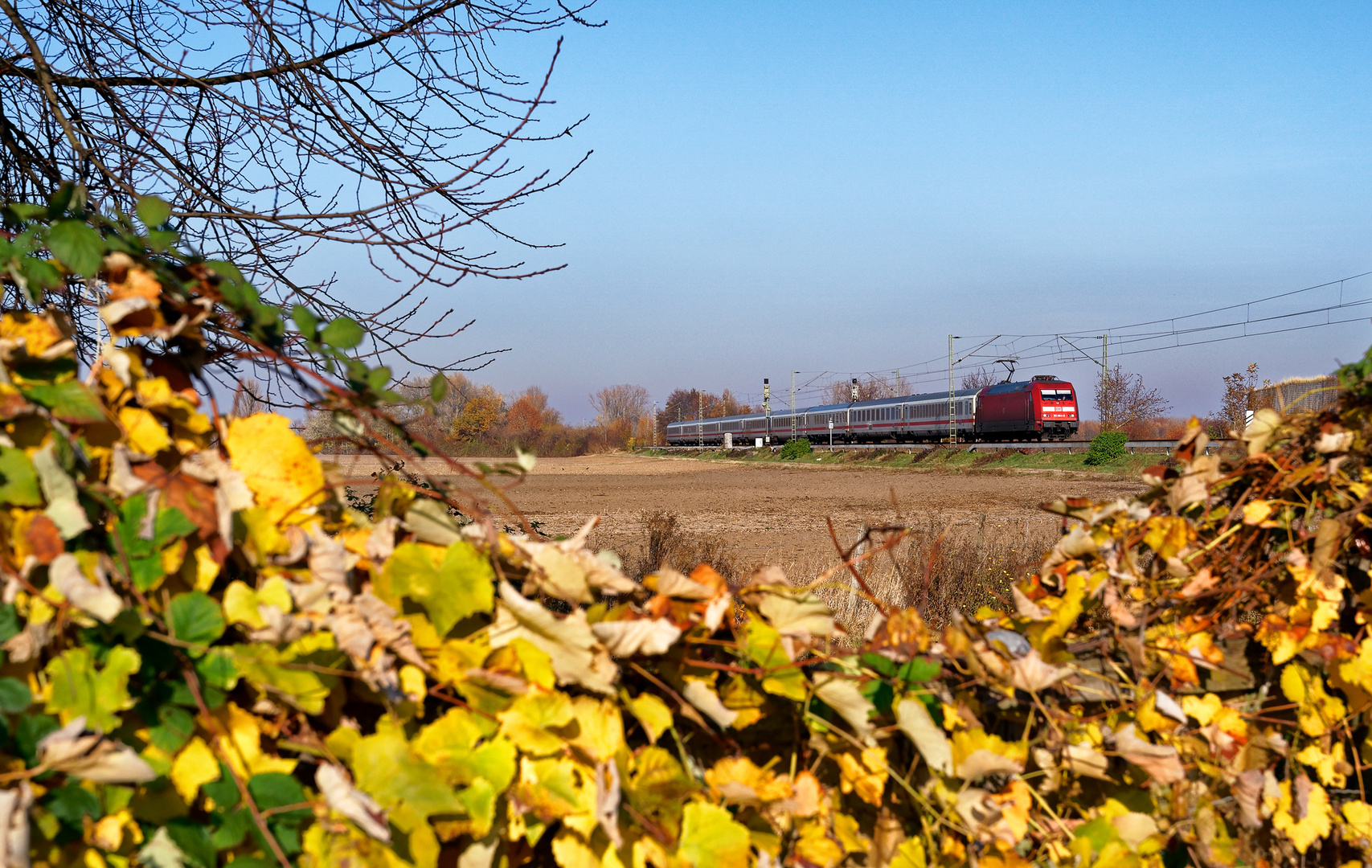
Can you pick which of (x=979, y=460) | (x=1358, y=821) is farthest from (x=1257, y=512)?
(x=979, y=460)

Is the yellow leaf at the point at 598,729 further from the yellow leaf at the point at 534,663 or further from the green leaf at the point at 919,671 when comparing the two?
the green leaf at the point at 919,671

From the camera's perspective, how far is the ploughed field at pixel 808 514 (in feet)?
20.9

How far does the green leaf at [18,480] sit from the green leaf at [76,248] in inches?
9.0

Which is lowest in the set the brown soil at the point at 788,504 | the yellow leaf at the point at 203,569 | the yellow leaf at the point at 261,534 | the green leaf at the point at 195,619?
the brown soil at the point at 788,504

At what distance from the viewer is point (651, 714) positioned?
1.02 meters

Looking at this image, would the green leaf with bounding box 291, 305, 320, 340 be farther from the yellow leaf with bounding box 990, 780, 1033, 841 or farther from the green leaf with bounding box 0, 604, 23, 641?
the yellow leaf with bounding box 990, 780, 1033, 841

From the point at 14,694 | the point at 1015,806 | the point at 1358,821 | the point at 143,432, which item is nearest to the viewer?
the point at 14,694

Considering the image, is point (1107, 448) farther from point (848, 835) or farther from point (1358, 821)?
point (848, 835)

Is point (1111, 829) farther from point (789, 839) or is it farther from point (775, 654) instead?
point (775, 654)

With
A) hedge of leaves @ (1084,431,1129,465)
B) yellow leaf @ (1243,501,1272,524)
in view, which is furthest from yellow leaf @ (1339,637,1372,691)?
hedge of leaves @ (1084,431,1129,465)

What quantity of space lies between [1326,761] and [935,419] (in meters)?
41.8

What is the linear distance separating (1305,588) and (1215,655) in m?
0.20

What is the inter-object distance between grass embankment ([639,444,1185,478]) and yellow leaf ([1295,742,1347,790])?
55.5 feet

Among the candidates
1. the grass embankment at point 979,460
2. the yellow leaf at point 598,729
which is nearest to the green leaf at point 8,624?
the yellow leaf at point 598,729
